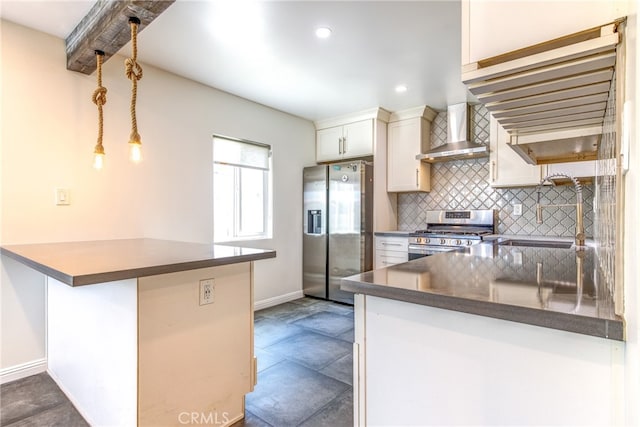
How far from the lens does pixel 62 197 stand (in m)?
2.33

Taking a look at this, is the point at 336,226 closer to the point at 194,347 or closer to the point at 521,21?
the point at 194,347

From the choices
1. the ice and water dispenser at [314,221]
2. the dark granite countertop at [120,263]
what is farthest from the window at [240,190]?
the dark granite countertop at [120,263]

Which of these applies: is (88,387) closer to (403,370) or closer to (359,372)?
(359,372)

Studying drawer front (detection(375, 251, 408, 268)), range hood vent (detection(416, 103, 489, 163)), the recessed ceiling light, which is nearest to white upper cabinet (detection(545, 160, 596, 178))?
range hood vent (detection(416, 103, 489, 163))

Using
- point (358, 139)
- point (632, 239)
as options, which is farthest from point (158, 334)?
point (358, 139)

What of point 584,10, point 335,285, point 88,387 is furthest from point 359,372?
point 335,285

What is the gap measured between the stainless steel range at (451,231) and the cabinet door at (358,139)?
115 cm

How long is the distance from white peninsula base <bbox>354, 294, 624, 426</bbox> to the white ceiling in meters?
1.90

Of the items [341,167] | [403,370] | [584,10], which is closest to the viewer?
[584,10]

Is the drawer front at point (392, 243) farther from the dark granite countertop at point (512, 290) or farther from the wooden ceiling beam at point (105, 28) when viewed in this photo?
the wooden ceiling beam at point (105, 28)

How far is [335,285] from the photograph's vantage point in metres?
4.04

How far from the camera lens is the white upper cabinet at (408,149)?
396cm

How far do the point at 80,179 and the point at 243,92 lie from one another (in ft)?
5.66

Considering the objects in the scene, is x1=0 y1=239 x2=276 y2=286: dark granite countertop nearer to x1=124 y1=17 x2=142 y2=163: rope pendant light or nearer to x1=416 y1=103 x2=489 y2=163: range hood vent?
x1=124 y1=17 x2=142 y2=163: rope pendant light
